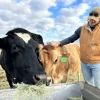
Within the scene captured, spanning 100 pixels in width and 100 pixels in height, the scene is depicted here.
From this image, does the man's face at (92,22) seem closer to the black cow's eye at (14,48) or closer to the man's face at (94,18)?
the man's face at (94,18)

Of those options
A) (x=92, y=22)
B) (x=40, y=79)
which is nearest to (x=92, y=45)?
(x=92, y=22)

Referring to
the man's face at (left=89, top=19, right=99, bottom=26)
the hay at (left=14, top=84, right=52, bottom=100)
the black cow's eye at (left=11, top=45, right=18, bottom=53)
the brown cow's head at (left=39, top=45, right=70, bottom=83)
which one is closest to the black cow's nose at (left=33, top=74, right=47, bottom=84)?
the hay at (left=14, top=84, right=52, bottom=100)

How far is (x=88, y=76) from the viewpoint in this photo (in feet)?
16.8

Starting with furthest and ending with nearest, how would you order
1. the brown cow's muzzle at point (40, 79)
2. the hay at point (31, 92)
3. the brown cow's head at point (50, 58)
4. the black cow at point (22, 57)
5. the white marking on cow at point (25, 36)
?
the brown cow's head at point (50, 58) → the white marking on cow at point (25, 36) → the black cow at point (22, 57) → the brown cow's muzzle at point (40, 79) → the hay at point (31, 92)

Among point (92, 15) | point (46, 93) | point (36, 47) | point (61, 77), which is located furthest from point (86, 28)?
point (61, 77)

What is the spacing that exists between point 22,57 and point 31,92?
52.5 inches

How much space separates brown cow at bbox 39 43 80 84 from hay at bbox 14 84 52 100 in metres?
2.93

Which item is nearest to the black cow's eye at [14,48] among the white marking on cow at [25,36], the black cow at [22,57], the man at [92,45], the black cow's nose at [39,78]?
the black cow at [22,57]

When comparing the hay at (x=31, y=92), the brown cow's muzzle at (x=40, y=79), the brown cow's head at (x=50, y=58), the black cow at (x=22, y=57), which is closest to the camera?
the hay at (x=31, y=92)

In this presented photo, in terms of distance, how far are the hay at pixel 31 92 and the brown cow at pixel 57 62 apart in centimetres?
293

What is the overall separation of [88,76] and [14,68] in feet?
5.39

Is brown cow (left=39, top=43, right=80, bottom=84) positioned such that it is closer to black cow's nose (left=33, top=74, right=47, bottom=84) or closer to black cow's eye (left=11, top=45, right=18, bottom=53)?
black cow's eye (left=11, top=45, right=18, bottom=53)

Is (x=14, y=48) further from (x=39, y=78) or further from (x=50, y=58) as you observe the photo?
(x=50, y=58)

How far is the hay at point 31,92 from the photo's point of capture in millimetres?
3847
